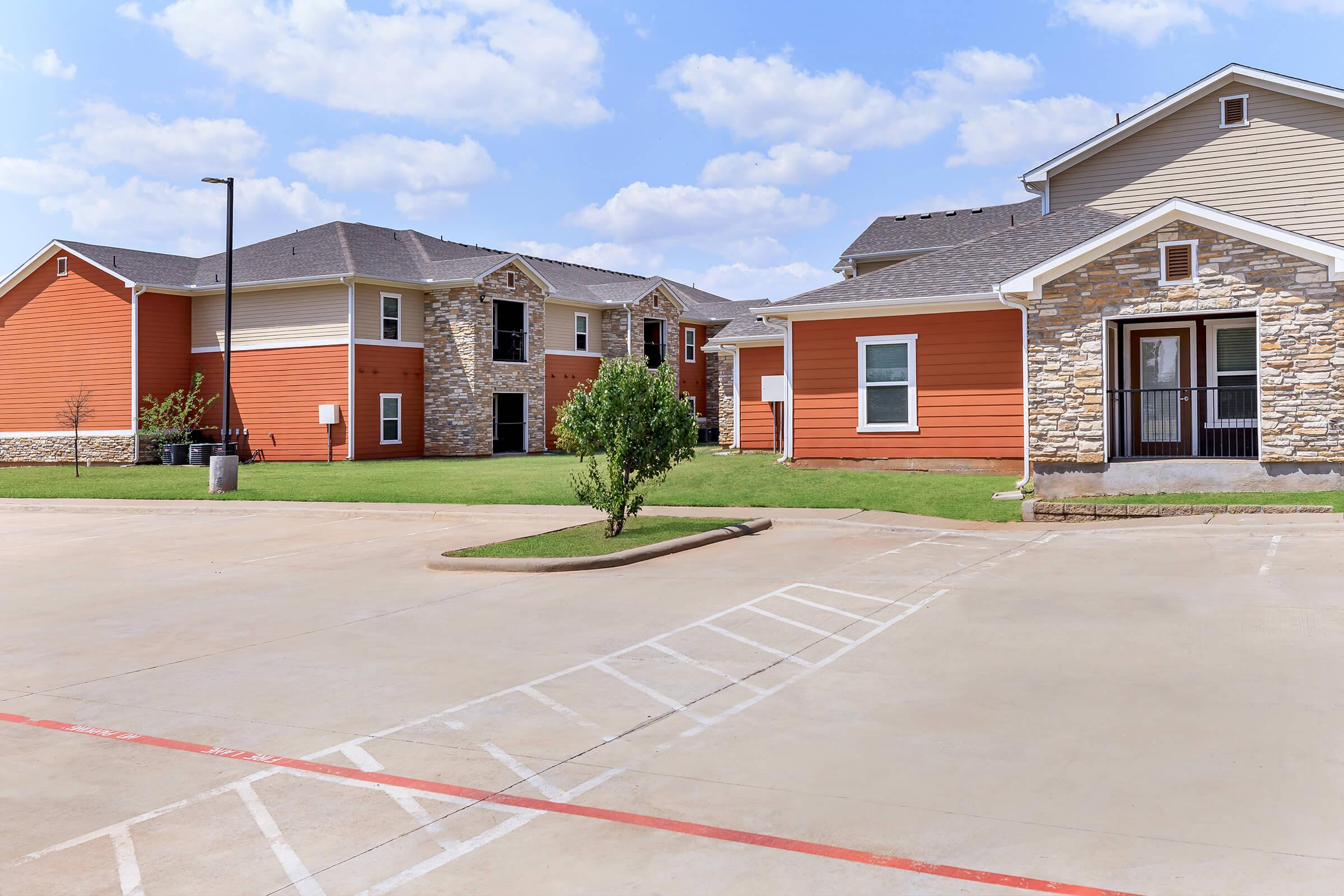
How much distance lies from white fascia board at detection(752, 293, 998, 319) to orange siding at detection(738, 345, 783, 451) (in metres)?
8.34

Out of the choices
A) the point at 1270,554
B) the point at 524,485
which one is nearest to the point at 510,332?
the point at 524,485

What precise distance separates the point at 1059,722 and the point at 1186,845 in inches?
71.4

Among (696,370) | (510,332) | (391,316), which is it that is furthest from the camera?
(696,370)

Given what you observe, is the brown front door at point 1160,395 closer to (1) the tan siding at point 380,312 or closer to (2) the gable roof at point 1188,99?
(2) the gable roof at point 1188,99

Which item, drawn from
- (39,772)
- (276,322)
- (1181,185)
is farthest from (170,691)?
(276,322)

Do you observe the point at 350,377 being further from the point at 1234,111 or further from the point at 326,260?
the point at 1234,111

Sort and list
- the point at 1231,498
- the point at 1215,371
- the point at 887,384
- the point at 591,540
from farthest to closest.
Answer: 1. the point at 887,384
2. the point at 1215,371
3. the point at 1231,498
4. the point at 591,540

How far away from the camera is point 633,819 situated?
488cm

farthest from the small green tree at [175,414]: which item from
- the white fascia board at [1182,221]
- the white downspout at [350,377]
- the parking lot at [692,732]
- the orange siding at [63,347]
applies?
the white fascia board at [1182,221]

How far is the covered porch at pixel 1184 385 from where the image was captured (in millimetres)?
19641

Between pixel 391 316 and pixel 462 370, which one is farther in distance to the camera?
pixel 462 370

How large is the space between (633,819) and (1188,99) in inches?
932

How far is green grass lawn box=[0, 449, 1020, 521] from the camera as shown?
1898 centimetres

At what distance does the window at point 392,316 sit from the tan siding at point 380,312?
→ 109 mm
